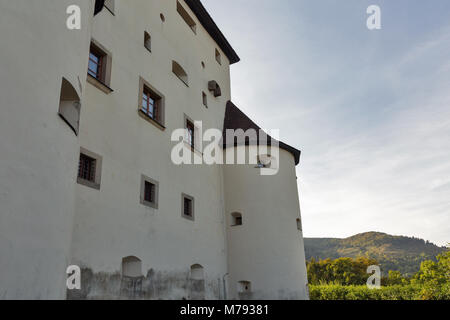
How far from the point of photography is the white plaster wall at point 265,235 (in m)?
14.7

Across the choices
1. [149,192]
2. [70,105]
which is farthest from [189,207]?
[70,105]

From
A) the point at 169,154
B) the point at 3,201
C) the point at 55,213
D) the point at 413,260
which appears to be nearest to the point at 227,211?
the point at 169,154

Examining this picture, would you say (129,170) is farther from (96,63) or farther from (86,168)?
(96,63)

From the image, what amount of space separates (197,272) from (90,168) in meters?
5.65

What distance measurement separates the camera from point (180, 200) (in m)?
12.5

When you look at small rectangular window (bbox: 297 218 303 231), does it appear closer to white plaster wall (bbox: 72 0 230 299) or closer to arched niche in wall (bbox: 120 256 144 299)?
white plaster wall (bbox: 72 0 230 299)

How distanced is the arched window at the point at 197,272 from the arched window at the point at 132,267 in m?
2.97

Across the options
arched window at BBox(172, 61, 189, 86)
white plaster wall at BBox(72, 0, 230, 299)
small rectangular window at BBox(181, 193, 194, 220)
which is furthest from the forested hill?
small rectangular window at BBox(181, 193, 194, 220)

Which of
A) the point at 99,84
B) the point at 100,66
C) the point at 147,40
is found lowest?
the point at 99,84

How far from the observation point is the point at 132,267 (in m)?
9.93

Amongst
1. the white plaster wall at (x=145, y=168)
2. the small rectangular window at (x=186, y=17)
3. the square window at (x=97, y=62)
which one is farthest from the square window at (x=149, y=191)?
the small rectangular window at (x=186, y=17)

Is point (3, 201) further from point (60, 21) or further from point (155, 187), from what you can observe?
point (155, 187)

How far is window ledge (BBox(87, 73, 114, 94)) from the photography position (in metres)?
9.57

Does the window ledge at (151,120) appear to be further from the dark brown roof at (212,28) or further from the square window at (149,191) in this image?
the dark brown roof at (212,28)
